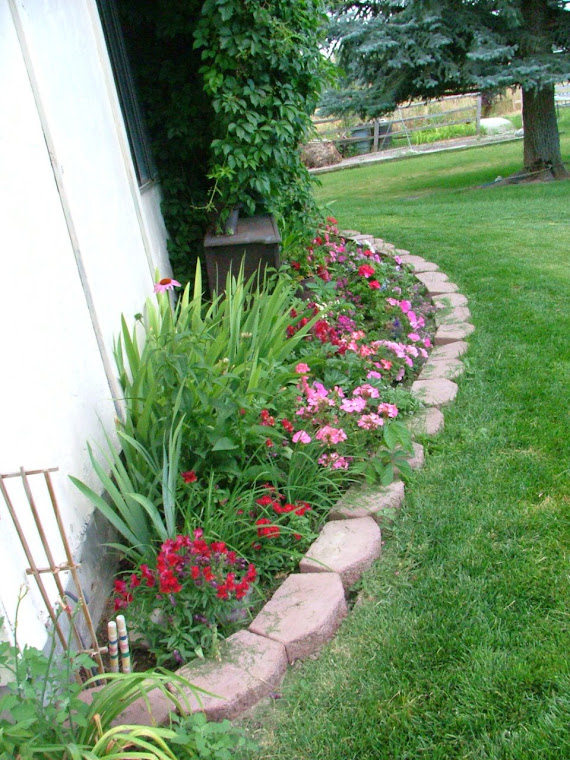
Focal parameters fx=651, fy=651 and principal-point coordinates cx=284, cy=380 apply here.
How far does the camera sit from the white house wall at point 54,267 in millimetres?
1703

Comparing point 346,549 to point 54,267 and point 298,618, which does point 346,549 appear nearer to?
point 298,618

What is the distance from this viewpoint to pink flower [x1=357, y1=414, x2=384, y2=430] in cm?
252

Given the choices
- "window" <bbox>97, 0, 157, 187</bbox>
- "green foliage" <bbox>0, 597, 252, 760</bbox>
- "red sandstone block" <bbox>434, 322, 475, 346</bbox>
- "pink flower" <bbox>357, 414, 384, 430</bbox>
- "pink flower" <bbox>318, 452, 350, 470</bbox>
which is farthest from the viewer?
"window" <bbox>97, 0, 157, 187</bbox>

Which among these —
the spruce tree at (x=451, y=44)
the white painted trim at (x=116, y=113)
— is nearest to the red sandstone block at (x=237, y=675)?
the white painted trim at (x=116, y=113)

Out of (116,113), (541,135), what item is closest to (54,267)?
(116,113)

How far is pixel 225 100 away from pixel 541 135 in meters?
8.43

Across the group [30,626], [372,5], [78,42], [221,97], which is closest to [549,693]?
[30,626]

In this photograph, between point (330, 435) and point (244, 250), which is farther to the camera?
point (244, 250)

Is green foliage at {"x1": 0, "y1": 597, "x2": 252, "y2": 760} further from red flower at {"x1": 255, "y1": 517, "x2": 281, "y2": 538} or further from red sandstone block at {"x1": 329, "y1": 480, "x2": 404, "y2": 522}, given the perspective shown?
red sandstone block at {"x1": 329, "y1": 480, "x2": 404, "y2": 522}

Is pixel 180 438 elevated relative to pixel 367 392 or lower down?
elevated

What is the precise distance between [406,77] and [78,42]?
809cm

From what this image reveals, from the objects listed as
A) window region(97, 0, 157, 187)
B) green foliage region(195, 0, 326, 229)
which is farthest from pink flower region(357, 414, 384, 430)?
window region(97, 0, 157, 187)

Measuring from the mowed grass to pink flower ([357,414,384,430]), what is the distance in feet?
0.83

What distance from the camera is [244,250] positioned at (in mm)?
4102
